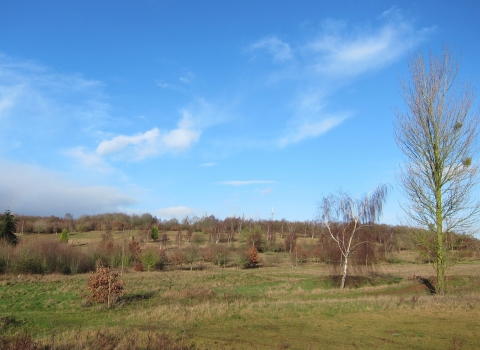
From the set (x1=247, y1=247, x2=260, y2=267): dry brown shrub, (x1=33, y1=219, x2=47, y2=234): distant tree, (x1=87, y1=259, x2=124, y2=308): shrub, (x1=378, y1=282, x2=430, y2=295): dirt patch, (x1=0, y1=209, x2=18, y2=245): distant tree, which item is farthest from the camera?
(x1=33, y1=219, x2=47, y2=234): distant tree

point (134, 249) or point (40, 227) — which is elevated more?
point (40, 227)

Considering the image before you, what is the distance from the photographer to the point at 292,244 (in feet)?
281

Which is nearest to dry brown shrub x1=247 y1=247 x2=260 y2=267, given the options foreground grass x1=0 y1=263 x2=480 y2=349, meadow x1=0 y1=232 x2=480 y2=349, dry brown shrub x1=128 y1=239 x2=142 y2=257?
dry brown shrub x1=128 y1=239 x2=142 y2=257

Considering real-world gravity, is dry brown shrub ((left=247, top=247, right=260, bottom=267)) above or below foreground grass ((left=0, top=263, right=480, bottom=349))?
below

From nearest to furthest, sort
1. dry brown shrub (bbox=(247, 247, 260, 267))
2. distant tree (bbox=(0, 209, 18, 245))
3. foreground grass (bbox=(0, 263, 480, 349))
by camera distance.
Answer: foreground grass (bbox=(0, 263, 480, 349))
distant tree (bbox=(0, 209, 18, 245))
dry brown shrub (bbox=(247, 247, 260, 267))

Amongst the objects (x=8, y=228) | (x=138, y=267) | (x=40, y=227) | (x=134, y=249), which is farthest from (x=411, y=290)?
(x=40, y=227)

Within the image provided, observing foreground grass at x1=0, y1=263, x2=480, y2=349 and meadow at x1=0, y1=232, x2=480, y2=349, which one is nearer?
meadow at x1=0, y1=232, x2=480, y2=349

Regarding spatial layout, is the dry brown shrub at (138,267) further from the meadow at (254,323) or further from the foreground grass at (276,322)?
the foreground grass at (276,322)

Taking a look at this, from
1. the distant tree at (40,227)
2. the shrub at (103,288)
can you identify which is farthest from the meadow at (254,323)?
the distant tree at (40,227)

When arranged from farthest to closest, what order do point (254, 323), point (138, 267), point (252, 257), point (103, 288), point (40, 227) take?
point (40, 227) < point (252, 257) < point (138, 267) < point (103, 288) < point (254, 323)

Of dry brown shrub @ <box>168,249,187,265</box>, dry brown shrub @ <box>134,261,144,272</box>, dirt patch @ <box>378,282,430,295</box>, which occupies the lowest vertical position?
dry brown shrub @ <box>134,261,144,272</box>

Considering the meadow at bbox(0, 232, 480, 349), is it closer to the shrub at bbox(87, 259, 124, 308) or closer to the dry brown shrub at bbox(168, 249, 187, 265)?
the shrub at bbox(87, 259, 124, 308)

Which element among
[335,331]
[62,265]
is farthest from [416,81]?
[62,265]

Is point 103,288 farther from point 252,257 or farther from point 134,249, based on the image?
point 252,257
